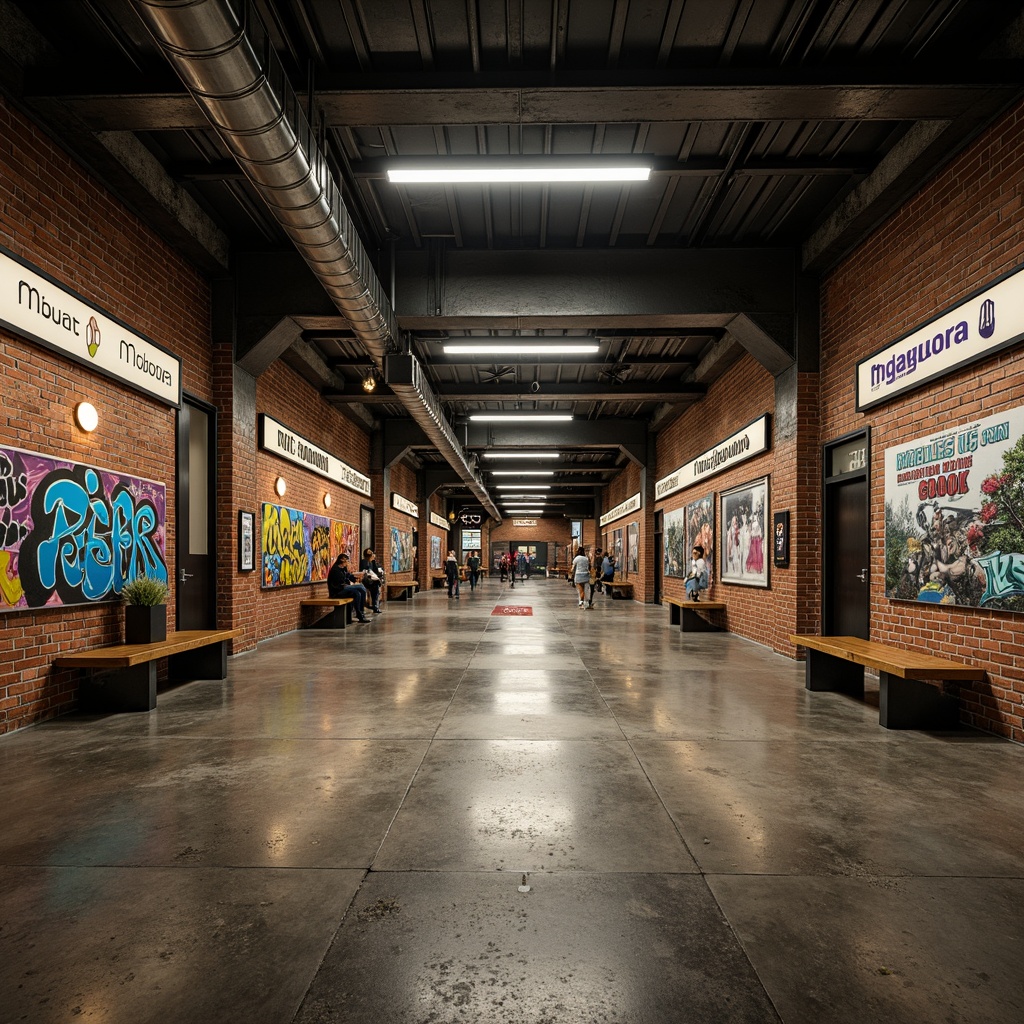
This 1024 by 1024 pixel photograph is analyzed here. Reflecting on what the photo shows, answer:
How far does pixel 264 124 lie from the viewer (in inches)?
150

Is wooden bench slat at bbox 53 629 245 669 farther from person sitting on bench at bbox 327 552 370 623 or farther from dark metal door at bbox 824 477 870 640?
dark metal door at bbox 824 477 870 640

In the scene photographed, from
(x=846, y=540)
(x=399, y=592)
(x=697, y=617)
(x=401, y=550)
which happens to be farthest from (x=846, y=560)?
(x=401, y=550)

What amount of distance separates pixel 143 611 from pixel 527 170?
15.8 feet

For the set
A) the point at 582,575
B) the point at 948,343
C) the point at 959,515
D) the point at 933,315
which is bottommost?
the point at 582,575

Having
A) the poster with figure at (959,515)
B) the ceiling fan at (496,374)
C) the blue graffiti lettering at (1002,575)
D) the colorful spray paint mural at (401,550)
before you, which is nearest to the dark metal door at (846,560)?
the poster with figure at (959,515)

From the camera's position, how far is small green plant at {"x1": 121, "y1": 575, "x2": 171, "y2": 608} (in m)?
5.64

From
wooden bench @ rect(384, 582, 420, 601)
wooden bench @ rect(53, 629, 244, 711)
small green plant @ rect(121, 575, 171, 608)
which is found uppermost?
small green plant @ rect(121, 575, 171, 608)

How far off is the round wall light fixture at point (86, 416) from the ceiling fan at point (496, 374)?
7351mm

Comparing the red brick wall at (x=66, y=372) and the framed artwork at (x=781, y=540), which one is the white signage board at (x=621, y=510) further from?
the red brick wall at (x=66, y=372)

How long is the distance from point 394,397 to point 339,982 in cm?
1152

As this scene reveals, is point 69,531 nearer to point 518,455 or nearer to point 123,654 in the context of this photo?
point 123,654

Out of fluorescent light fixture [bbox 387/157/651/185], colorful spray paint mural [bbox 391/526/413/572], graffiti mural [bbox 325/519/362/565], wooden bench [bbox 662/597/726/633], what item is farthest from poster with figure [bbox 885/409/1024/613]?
colorful spray paint mural [bbox 391/526/413/572]

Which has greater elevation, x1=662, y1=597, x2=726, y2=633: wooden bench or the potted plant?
the potted plant

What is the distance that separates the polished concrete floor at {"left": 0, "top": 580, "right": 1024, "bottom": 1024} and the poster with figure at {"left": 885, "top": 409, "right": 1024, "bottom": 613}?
44.6 inches
